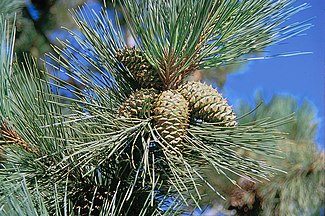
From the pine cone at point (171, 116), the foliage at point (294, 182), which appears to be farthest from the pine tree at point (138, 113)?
the foliage at point (294, 182)

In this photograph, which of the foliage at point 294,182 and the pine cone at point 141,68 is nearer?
the pine cone at point 141,68

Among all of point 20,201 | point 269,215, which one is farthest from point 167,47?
point 269,215

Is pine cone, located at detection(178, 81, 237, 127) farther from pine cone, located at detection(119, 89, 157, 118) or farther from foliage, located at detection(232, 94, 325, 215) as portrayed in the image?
foliage, located at detection(232, 94, 325, 215)

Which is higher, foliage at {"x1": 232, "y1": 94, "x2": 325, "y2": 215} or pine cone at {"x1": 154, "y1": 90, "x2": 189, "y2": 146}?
pine cone at {"x1": 154, "y1": 90, "x2": 189, "y2": 146}

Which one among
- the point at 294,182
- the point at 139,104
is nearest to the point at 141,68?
the point at 139,104

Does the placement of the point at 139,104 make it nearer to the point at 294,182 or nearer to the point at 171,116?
the point at 171,116

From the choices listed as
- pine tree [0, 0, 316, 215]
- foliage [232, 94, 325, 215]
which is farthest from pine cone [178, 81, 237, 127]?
foliage [232, 94, 325, 215]

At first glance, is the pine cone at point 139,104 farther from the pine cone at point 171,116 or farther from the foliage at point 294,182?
the foliage at point 294,182
